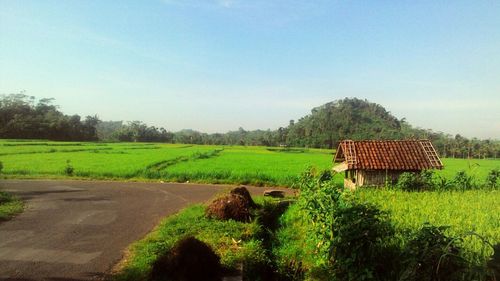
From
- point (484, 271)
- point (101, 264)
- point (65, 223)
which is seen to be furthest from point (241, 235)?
point (484, 271)

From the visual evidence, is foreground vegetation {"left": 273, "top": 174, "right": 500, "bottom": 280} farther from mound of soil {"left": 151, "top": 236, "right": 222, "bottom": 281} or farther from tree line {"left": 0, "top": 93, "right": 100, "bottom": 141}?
tree line {"left": 0, "top": 93, "right": 100, "bottom": 141}

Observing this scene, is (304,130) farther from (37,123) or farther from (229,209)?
(229,209)

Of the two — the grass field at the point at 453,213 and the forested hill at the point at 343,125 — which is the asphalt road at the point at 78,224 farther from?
the forested hill at the point at 343,125

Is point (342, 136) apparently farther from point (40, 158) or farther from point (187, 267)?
point (187, 267)

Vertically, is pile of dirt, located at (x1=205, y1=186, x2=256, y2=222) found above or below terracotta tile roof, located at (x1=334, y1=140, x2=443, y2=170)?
below

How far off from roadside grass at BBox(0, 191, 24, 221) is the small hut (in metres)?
13.2

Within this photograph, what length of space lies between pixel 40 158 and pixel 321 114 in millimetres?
73736

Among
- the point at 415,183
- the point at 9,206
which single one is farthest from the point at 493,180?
the point at 9,206

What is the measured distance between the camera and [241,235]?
10398mm

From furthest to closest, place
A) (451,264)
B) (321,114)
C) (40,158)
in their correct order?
(321,114) < (40,158) < (451,264)

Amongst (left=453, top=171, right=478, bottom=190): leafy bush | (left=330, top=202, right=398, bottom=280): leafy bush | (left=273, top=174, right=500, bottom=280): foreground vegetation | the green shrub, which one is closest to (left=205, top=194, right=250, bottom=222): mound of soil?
(left=273, top=174, right=500, bottom=280): foreground vegetation

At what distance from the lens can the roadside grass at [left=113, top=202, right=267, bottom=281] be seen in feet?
26.4

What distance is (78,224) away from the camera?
11.8 metres

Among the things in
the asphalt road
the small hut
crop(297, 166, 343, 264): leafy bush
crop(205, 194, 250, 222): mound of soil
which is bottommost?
the asphalt road
